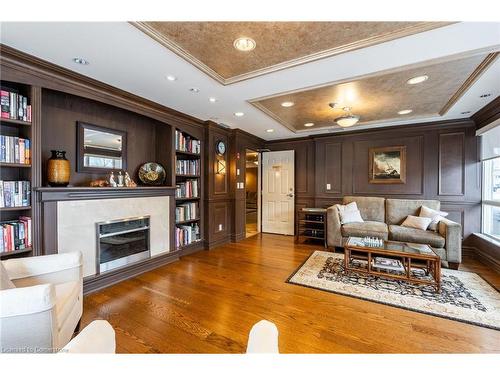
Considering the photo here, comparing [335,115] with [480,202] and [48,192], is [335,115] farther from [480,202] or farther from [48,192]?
[48,192]

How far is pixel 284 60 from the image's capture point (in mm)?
2033

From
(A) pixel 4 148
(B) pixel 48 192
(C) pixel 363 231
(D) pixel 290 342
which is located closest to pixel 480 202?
(C) pixel 363 231

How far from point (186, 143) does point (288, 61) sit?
7.75 ft

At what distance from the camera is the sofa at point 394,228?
3.06 m

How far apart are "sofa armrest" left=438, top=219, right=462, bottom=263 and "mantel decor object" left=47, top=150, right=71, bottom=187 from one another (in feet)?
15.9

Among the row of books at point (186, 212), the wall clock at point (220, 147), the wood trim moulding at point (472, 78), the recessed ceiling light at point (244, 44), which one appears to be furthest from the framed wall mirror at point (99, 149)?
the wood trim moulding at point (472, 78)

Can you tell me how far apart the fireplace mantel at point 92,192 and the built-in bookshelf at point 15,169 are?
0.40 feet

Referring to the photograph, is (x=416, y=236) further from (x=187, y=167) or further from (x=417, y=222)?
(x=187, y=167)

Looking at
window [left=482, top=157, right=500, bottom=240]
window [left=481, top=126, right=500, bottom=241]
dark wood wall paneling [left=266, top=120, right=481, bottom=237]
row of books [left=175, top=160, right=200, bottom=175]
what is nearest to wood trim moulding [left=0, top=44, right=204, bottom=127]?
row of books [left=175, top=160, right=200, bottom=175]

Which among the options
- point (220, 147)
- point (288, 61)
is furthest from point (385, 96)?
point (220, 147)

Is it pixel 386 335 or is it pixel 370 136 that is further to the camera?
pixel 370 136

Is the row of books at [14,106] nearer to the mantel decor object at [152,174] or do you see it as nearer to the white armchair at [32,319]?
the mantel decor object at [152,174]
